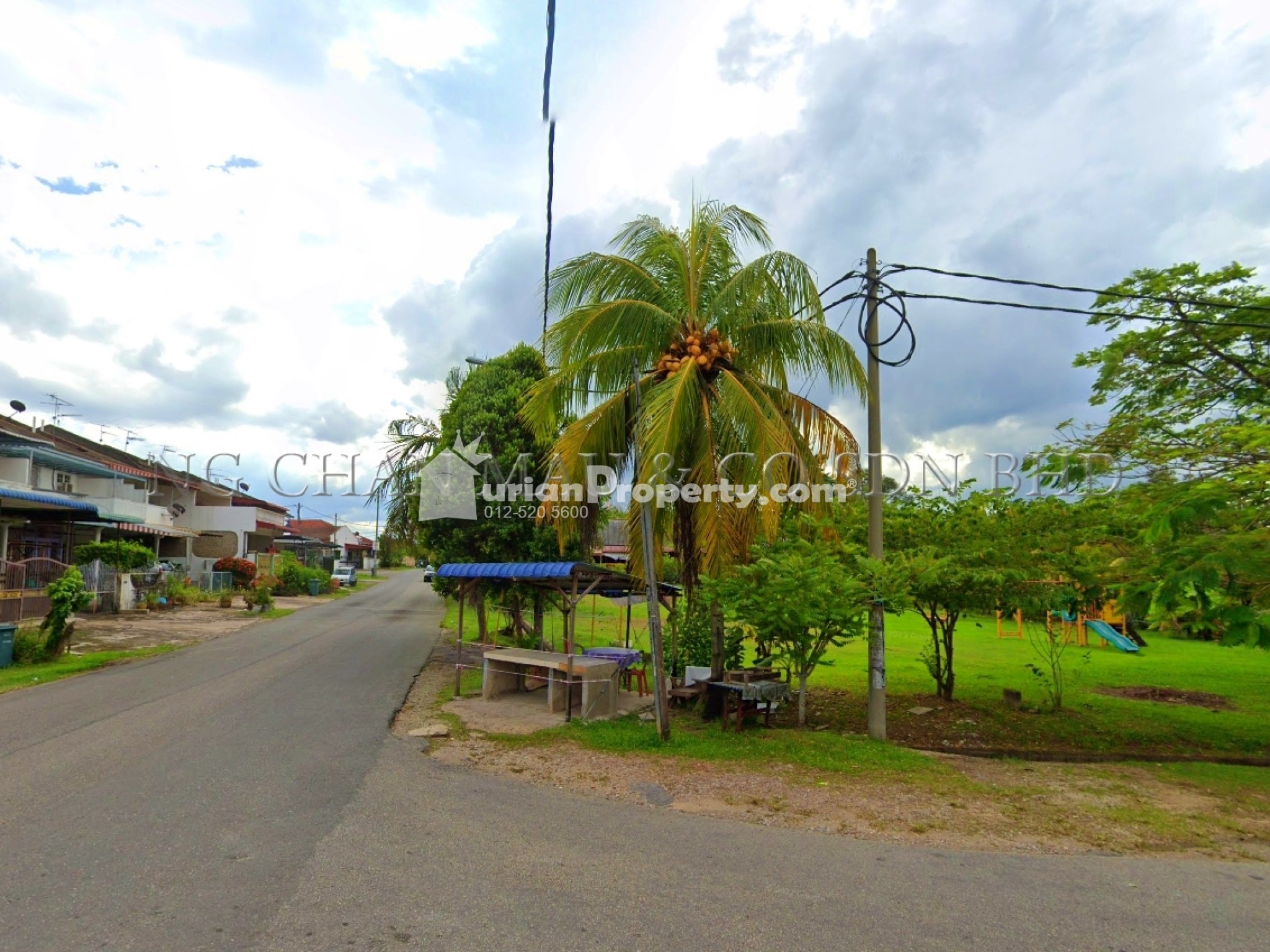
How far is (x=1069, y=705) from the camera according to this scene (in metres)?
12.6

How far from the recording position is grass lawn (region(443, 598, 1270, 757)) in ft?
33.1

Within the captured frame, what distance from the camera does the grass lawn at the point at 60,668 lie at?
12156 millimetres

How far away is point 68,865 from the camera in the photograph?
4.66 metres

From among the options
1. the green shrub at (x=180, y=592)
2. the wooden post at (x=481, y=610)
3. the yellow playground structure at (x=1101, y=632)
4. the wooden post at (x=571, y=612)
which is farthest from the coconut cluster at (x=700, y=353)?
the green shrub at (x=180, y=592)

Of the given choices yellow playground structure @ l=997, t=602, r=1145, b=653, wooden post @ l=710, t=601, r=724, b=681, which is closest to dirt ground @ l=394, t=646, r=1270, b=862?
wooden post @ l=710, t=601, r=724, b=681

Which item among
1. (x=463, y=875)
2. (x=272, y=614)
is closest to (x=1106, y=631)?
(x=463, y=875)

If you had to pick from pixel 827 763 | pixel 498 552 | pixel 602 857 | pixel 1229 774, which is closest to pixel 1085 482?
pixel 1229 774

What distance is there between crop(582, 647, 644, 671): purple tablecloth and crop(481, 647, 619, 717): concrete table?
1181 millimetres

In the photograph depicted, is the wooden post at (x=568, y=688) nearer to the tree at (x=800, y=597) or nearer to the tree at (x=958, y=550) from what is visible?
the tree at (x=800, y=597)

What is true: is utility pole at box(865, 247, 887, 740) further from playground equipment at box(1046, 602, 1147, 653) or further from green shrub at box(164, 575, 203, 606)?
green shrub at box(164, 575, 203, 606)

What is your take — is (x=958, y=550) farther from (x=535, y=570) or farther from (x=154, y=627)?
(x=154, y=627)

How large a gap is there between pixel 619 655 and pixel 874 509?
589 cm

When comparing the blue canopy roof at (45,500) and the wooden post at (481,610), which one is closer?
the wooden post at (481,610)

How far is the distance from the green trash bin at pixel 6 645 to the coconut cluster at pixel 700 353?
12680 millimetres
